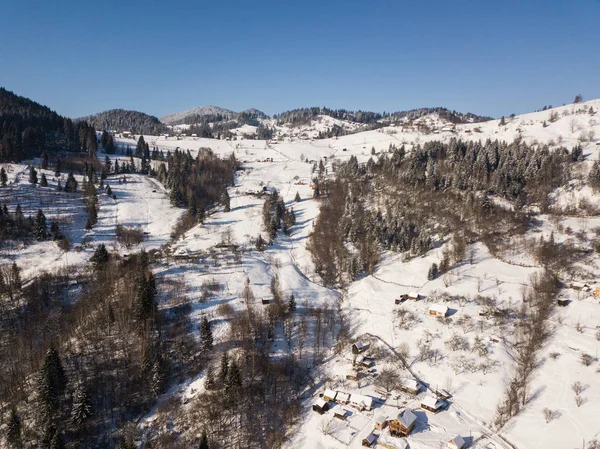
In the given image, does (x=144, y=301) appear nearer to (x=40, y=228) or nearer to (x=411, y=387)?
(x=411, y=387)

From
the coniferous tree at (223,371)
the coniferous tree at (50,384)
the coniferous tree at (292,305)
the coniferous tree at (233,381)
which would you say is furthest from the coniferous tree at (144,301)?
the coniferous tree at (292,305)

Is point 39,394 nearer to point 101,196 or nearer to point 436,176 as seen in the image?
point 101,196

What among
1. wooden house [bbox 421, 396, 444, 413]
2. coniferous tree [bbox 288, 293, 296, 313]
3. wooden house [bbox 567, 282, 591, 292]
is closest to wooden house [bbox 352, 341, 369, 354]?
wooden house [bbox 421, 396, 444, 413]

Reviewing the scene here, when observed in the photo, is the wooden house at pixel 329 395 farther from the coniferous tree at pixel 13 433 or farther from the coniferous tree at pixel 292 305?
the coniferous tree at pixel 13 433

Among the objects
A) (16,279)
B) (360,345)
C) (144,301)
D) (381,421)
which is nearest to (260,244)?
(144,301)

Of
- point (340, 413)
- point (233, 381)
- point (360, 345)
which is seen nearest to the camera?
point (340, 413)

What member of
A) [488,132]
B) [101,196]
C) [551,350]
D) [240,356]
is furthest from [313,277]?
[488,132]
